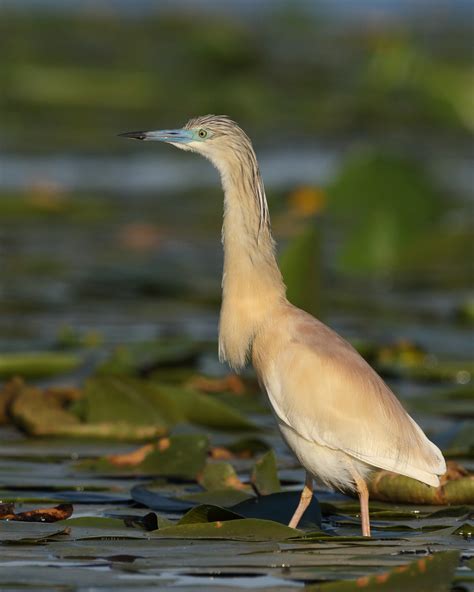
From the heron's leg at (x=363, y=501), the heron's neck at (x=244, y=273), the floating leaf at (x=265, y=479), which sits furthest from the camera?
the floating leaf at (x=265, y=479)

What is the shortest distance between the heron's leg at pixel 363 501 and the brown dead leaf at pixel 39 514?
3.28 feet

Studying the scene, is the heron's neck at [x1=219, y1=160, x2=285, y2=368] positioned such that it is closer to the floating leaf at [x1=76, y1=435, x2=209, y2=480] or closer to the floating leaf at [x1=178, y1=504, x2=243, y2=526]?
the floating leaf at [x1=178, y1=504, x2=243, y2=526]

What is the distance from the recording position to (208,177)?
46.6 feet

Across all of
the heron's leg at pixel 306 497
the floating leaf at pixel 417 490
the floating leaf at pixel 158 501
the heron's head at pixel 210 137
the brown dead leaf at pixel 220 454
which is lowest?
the brown dead leaf at pixel 220 454

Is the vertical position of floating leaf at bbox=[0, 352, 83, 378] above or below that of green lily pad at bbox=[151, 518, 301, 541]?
above

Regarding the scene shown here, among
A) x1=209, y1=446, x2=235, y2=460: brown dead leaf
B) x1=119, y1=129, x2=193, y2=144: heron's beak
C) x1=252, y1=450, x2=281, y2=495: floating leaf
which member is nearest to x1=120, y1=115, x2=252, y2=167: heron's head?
x1=119, y1=129, x2=193, y2=144: heron's beak

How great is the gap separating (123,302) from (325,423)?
424 centimetres

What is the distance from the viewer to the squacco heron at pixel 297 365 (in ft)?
16.2

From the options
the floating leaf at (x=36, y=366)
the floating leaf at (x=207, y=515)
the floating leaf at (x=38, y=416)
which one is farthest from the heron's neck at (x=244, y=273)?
the floating leaf at (x=36, y=366)

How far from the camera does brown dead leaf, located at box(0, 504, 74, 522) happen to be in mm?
4887

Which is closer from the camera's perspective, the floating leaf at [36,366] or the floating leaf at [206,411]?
the floating leaf at [206,411]

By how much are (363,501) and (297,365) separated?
1.71ft

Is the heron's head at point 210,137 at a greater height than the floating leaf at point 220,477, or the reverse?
the heron's head at point 210,137

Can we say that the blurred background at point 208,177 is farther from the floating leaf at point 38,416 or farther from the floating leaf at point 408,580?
the floating leaf at point 408,580
